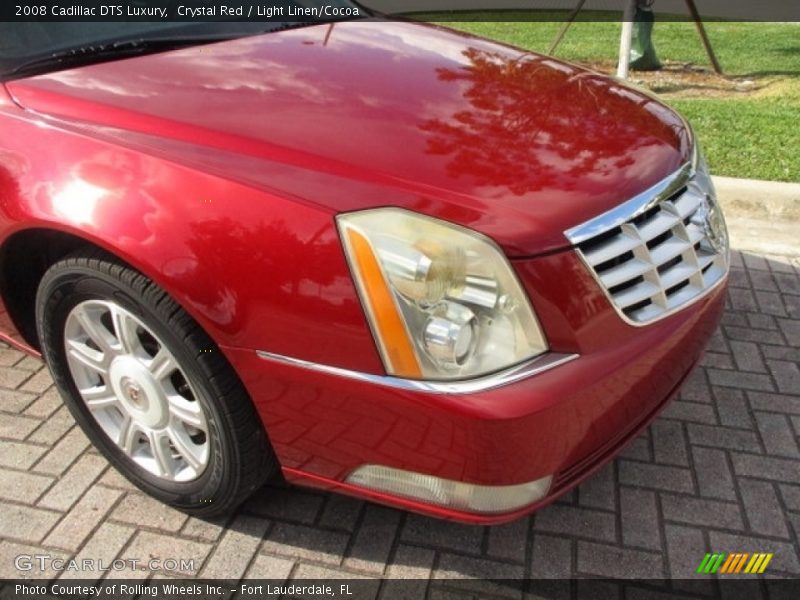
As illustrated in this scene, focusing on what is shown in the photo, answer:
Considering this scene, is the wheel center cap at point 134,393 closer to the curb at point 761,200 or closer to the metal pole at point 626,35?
the curb at point 761,200

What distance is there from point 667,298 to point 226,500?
139cm

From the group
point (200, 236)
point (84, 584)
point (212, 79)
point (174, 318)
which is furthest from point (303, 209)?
point (84, 584)

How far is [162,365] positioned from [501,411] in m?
0.99

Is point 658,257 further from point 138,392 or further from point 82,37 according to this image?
point 82,37

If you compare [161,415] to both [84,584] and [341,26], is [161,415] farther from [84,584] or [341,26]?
[341,26]

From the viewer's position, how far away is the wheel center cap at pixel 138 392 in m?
2.14

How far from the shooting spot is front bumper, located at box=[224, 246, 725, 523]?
66.2 inches

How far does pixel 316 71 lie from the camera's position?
2387 millimetres

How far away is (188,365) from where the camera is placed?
1.93 m

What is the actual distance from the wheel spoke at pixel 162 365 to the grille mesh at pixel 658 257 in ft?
3.75

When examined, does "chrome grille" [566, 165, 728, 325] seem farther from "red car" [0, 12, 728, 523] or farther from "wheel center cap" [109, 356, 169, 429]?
"wheel center cap" [109, 356, 169, 429]

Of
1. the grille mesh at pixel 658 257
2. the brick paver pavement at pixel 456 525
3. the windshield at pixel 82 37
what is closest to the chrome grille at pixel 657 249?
the grille mesh at pixel 658 257

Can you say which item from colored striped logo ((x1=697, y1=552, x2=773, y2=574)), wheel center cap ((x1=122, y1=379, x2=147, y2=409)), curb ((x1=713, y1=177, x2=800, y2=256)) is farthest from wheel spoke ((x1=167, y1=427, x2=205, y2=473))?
curb ((x1=713, y1=177, x2=800, y2=256))

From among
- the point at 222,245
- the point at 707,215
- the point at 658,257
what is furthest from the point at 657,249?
the point at 222,245
